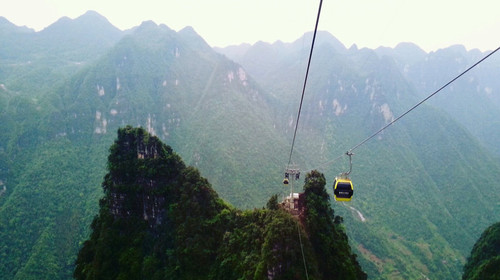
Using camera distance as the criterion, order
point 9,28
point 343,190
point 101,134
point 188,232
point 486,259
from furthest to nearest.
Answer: point 9,28
point 101,134
point 486,259
point 188,232
point 343,190

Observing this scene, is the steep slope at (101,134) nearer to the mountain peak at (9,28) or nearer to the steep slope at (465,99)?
the mountain peak at (9,28)

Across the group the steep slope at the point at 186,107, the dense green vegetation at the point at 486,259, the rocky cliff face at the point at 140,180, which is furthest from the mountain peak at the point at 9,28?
the dense green vegetation at the point at 486,259

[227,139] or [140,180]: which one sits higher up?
[227,139]

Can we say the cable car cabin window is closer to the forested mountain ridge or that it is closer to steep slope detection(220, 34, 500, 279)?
the forested mountain ridge

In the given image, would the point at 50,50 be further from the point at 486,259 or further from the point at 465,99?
the point at 465,99

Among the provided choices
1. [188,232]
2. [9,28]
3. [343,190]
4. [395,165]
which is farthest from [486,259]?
[9,28]
